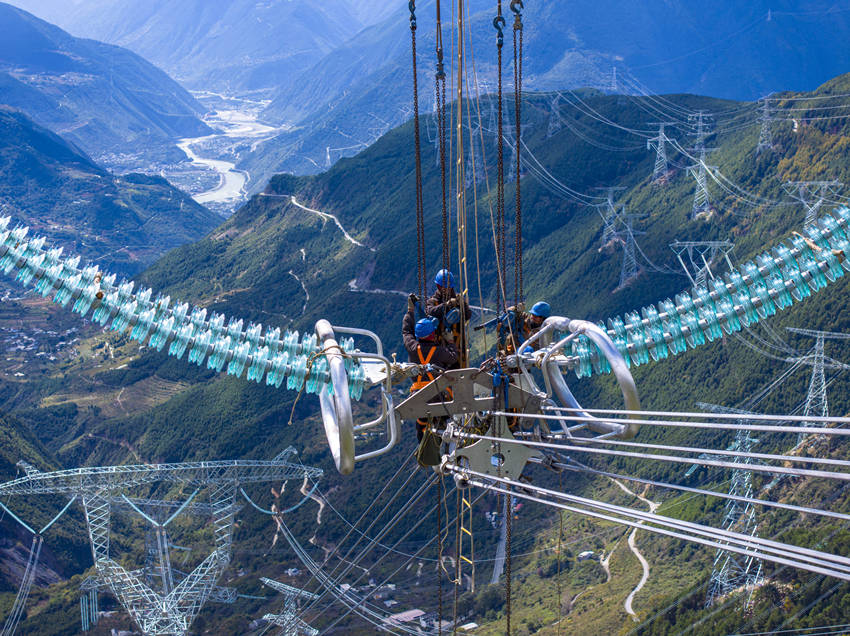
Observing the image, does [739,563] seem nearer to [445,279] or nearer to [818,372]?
[818,372]

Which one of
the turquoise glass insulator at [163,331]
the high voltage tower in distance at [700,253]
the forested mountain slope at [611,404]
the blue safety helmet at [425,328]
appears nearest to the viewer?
the blue safety helmet at [425,328]

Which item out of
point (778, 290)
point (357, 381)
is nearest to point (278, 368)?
point (357, 381)

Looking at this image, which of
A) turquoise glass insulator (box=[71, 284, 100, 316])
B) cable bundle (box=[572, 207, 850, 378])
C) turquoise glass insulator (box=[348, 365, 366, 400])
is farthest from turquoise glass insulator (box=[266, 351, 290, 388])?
cable bundle (box=[572, 207, 850, 378])

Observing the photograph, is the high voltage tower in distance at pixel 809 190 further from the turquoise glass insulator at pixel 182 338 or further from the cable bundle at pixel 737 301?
the turquoise glass insulator at pixel 182 338

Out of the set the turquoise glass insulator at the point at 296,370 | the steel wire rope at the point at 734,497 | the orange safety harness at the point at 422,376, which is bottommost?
the steel wire rope at the point at 734,497

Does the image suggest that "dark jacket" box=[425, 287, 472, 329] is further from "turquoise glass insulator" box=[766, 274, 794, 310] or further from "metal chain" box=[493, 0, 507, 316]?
"turquoise glass insulator" box=[766, 274, 794, 310]

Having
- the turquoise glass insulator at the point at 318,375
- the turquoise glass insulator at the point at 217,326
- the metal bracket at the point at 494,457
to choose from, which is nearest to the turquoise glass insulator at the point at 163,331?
the turquoise glass insulator at the point at 217,326

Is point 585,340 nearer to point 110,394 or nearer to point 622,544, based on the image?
point 622,544
